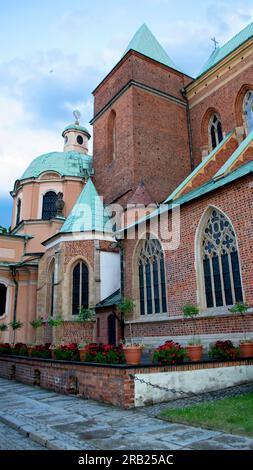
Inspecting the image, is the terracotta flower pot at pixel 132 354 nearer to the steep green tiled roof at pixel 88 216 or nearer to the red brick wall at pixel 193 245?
the red brick wall at pixel 193 245

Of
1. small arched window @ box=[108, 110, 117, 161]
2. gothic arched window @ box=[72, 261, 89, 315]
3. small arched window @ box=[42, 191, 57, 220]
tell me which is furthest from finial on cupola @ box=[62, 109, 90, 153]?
gothic arched window @ box=[72, 261, 89, 315]

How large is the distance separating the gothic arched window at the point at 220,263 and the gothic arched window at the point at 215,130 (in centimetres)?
1200

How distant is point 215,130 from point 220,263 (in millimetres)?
13999

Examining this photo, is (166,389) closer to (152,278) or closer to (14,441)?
(14,441)

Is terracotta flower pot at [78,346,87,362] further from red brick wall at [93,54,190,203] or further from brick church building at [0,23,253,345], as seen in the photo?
red brick wall at [93,54,190,203]

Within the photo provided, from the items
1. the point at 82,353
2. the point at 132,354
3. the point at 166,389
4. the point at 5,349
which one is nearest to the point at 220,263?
the point at 132,354

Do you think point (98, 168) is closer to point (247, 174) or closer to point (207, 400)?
point (247, 174)

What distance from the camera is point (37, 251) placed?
27.7 m

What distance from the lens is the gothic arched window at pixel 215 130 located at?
23031mm

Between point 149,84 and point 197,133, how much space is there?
15.1ft

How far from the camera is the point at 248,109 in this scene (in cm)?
2050

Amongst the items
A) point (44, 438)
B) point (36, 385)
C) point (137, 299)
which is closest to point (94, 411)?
point (44, 438)

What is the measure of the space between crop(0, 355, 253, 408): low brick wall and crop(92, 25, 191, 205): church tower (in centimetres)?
1282

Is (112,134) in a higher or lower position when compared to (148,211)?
higher
